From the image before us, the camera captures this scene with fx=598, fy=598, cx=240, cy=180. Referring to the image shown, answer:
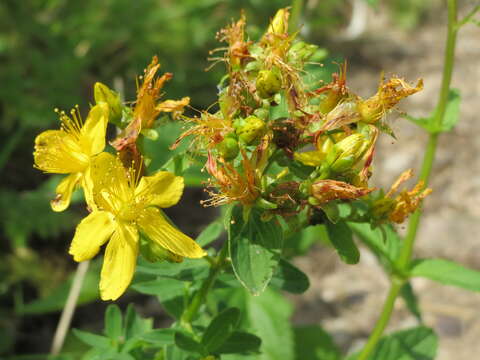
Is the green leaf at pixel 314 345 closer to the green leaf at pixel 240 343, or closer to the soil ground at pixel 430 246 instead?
the soil ground at pixel 430 246

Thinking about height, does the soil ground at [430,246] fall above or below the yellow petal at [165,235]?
above

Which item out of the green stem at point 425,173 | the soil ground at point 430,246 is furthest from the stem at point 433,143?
the soil ground at point 430,246

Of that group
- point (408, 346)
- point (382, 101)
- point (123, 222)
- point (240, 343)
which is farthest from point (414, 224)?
point (123, 222)

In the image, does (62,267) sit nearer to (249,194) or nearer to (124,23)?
(124,23)

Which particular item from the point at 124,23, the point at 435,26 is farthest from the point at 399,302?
the point at 435,26

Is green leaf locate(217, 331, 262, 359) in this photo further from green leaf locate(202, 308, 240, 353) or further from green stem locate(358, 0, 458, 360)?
green stem locate(358, 0, 458, 360)

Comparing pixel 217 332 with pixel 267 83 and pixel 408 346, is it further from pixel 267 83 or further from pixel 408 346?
pixel 408 346
